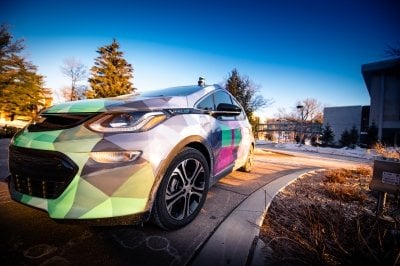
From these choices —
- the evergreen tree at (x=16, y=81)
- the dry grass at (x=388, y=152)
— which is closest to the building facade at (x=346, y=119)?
the dry grass at (x=388, y=152)

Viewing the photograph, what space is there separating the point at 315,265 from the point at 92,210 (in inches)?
61.9

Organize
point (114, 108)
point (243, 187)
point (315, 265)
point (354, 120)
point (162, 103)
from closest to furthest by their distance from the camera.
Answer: point (315, 265), point (114, 108), point (162, 103), point (243, 187), point (354, 120)

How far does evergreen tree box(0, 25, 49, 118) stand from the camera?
67.7 feet

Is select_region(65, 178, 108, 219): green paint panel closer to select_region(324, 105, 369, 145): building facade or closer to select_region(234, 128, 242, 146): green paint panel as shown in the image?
select_region(234, 128, 242, 146): green paint panel

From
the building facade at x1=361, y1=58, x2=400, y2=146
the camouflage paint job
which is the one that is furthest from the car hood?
the building facade at x1=361, y1=58, x2=400, y2=146

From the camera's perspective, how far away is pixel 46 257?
1.39 meters

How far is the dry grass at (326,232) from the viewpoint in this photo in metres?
A: 1.35

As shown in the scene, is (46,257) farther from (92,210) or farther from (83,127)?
(83,127)

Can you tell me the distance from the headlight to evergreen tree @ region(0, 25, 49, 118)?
27.6 meters

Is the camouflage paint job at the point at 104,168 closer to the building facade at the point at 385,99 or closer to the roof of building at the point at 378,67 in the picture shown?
the building facade at the point at 385,99

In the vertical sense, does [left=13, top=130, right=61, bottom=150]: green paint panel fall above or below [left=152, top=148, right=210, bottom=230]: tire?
above

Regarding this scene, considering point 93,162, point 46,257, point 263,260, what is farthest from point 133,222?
point 263,260

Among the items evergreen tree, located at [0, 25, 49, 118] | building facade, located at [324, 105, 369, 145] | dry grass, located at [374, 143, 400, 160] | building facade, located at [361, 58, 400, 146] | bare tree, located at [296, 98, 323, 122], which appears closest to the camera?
dry grass, located at [374, 143, 400, 160]

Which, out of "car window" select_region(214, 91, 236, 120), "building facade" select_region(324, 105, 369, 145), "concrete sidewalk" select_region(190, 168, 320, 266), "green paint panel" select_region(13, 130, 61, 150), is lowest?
"concrete sidewalk" select_region(190, 168, 320, 266)
